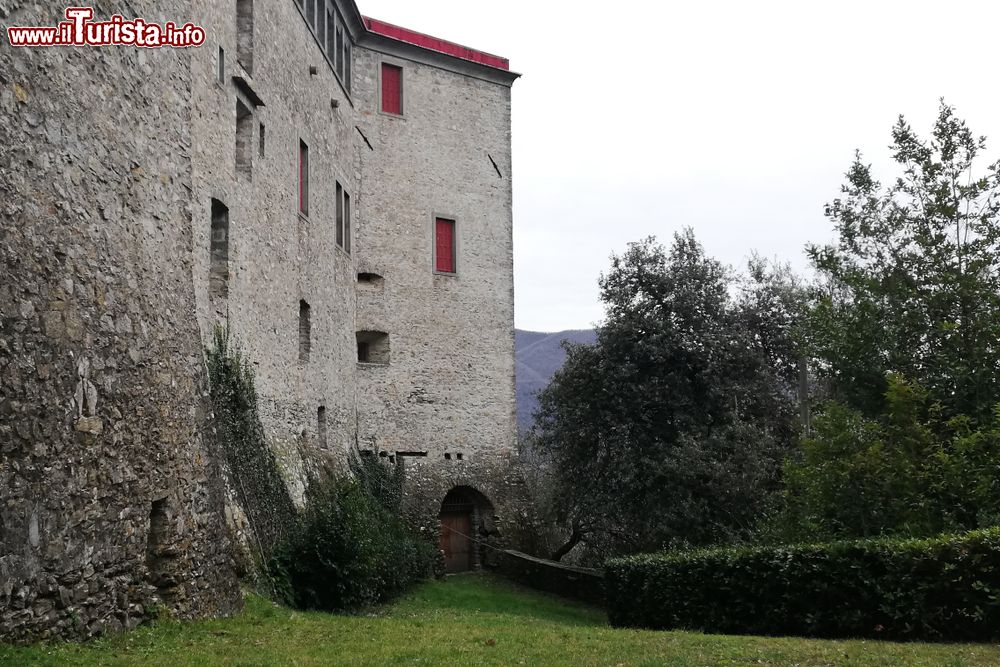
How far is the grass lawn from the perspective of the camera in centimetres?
752

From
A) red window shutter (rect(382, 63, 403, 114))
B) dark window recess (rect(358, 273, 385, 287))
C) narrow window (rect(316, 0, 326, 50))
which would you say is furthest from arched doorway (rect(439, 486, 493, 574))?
narrow window (rect(316, 0, 326, 50))

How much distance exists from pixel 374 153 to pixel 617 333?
771cm

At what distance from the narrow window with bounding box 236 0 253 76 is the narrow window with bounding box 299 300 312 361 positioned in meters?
4.68

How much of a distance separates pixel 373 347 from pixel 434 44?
8.55 meters

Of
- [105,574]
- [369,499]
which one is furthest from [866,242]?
[105,574]

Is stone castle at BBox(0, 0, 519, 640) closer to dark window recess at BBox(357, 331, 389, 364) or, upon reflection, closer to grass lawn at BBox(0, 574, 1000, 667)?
dark window recess at BBox(357, 331, 389, 364)

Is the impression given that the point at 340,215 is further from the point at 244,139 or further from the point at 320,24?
the point at 244,139

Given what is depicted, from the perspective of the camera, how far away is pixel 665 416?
22.3m

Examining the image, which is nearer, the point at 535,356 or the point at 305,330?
the point at 305,330

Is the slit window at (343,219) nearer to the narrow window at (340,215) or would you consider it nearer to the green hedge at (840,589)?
the narrow window at (340,215)

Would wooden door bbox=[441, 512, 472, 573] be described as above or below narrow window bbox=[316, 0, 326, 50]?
below

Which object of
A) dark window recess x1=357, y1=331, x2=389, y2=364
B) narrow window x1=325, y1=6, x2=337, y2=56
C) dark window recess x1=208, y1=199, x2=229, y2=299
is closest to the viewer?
dark window recess x1=208, y1=199, x2=229, y2=299

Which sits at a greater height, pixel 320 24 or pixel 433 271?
pixel 320 24

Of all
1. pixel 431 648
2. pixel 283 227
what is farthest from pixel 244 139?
pixel 431 648
